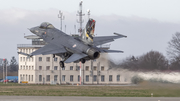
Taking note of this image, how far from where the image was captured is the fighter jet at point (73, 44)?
3612 cm

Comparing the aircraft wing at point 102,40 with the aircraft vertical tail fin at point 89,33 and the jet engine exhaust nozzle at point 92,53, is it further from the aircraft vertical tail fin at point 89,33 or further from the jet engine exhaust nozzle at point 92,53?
the jet engine exhaust nozzle at point 92,53

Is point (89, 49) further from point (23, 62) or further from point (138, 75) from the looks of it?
point (23, 62)

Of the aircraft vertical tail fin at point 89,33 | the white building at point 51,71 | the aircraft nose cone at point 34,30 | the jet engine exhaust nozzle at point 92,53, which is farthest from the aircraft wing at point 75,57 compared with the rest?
the white building at point 51,71

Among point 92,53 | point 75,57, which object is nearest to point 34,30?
point 75,57

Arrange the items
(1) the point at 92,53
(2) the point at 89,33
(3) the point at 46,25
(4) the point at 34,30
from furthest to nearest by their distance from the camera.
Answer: (4) the point at 34,30 → (3) the point at 46,25 → (2) the point at 89,33 → (1) the point at 92,53


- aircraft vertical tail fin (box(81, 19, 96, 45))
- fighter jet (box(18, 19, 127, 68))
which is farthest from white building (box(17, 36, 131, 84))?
aircraft vertical tail fin (box(81, 19, 96, 45))

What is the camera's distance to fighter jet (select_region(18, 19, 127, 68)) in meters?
36.1

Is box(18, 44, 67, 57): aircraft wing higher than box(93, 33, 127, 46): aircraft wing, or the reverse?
box(93, 33, 127, 46): aircraft wing

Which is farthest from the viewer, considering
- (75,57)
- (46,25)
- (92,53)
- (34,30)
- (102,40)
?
(34,30)

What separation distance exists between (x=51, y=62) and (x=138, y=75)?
247 feet

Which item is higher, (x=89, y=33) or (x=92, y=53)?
(x=89, y=33)

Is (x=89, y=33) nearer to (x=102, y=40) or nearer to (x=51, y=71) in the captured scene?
(x=102, y=40)

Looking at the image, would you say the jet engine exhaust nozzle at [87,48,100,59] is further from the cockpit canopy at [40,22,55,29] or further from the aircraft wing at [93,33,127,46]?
the cockpit canopy at [40,22,55,29]

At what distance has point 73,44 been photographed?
124ft
